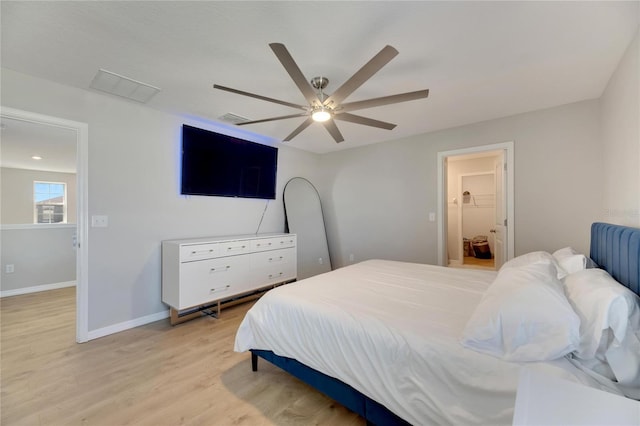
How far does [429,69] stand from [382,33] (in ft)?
2.10

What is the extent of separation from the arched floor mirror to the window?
17.5ft

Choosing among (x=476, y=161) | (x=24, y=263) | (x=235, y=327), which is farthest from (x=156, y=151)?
(x=476, y=161)

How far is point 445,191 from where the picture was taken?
3.64 meters

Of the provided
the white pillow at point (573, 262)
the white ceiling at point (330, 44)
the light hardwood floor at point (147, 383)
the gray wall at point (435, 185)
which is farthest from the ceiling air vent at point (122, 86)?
the white pillow at point (573, 262)

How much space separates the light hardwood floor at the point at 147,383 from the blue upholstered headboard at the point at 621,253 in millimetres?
A: 1623

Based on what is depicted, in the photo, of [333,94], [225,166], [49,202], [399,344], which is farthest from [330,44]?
[49,202]

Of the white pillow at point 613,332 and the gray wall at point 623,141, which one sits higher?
the gray wall at point 623,141

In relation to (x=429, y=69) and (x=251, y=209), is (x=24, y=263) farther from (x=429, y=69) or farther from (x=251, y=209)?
(x=429, y=69)

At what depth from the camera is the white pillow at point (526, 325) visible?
1015mm

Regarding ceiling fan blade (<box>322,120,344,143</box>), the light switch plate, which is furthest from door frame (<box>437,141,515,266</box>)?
the light switch plate

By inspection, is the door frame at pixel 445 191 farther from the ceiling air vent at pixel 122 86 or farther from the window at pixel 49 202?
the window at pixel 49 202

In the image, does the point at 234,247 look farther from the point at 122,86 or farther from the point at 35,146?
the point at 35,146

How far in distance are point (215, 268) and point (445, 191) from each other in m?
3.17

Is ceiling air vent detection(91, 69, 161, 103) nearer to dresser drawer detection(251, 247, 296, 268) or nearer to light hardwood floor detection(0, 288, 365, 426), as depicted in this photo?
dresser drawer detection(251, 247, 296, 268)
